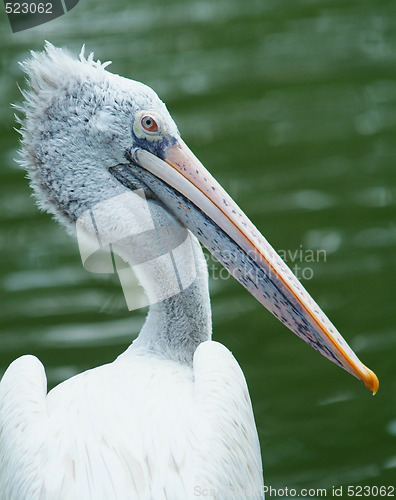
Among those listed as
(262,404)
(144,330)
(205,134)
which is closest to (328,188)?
(205,134)

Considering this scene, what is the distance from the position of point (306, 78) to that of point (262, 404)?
3.77 meters

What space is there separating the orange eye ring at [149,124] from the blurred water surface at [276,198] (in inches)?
89.6

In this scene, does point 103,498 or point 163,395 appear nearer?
point 103,498

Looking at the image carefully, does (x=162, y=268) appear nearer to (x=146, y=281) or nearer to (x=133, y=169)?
(x=146, y=281)

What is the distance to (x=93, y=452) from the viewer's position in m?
2.93

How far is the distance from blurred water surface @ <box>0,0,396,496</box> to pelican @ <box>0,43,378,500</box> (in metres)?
1.66

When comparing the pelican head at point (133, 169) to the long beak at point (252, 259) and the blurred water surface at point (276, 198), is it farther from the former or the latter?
the blurred water surface at point (276, 198)

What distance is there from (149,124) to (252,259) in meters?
0.64

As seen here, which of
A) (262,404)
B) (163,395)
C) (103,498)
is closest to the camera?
(103,498)

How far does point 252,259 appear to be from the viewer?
346cm

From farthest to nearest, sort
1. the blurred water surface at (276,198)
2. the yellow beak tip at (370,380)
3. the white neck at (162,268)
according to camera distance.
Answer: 1. the blurred water surface at (276,198)
2. the white neck at (162,268)
3. the yellow beak tip at (370,380)

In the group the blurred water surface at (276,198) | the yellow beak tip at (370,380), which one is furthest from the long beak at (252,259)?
the blurred water surface at (276,198)

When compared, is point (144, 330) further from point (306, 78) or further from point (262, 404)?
point (306, 78)

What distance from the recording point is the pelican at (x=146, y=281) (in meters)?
3.05
